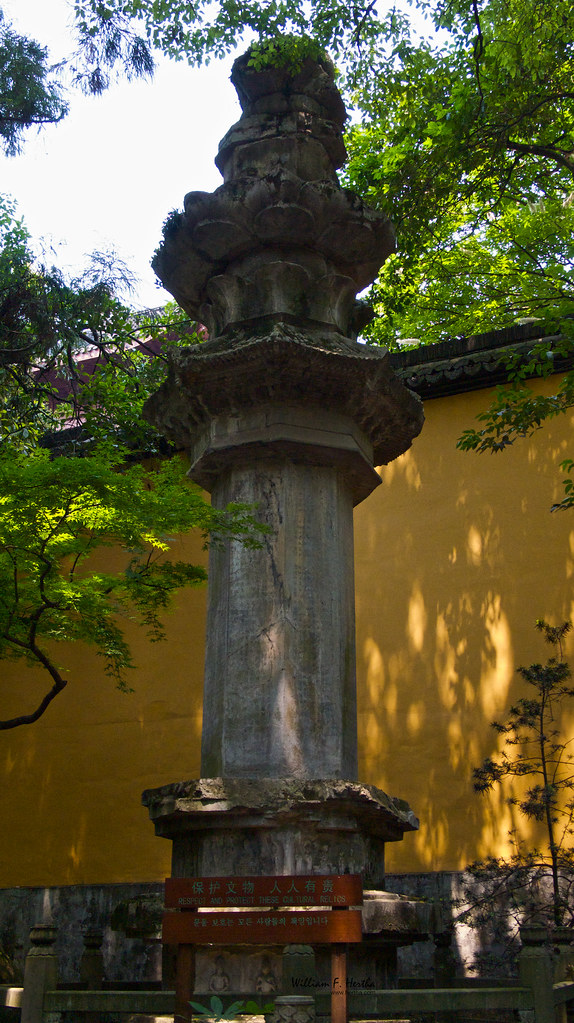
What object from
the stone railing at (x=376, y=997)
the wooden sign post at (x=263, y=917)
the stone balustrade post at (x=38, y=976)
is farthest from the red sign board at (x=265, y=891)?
the stone balustrade post at (x=38, y=976)

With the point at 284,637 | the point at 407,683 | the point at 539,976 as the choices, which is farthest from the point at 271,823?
the point at 407,683

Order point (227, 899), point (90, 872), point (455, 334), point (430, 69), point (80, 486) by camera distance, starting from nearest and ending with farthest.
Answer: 1. point (227, 899)
2. point (80, 486)
3. point (430, 69)
4. point (90, 872)
5. point (455, 334)

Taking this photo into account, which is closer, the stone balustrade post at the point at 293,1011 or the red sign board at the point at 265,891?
the stone balustrade post at the point at 293,1011

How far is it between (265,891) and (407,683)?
20.4 feet

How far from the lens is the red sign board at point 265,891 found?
4.46 metres

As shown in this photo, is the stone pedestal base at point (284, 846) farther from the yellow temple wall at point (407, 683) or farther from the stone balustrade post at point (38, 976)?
the yellow temple wall at point (407, 683)

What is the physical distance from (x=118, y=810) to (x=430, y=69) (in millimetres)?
9287

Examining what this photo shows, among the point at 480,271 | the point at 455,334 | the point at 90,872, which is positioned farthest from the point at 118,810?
the point at 480,271

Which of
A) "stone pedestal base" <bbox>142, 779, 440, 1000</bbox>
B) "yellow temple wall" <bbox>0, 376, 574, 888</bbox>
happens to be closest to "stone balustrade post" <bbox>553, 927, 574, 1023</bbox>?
"stone pedestal base" <bbox>142, 779, 440, 1000</bbox>

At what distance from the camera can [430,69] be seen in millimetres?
10328

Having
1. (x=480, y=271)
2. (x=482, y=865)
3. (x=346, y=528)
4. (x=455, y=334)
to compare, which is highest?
(x=480, y=271)

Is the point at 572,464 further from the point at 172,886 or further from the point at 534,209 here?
the point at 534,209

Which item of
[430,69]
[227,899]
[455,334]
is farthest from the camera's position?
[455,334]

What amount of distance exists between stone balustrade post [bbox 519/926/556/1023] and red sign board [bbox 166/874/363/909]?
3.25 feet
